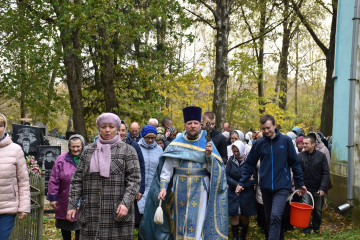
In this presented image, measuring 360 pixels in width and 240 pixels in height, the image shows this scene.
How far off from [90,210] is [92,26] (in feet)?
35.1

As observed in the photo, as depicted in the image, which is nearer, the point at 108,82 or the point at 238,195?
the point at 238,195

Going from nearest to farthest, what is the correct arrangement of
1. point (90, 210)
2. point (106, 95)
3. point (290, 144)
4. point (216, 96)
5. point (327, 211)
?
point (90, 210) → point (290, 144) → point (327, 211) → point (216, 96) → point (106, 95)

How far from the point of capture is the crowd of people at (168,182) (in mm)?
4891

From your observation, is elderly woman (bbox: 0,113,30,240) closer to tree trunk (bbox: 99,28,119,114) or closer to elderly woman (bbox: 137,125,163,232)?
elderly woman (bbox: 137,125,163,232)

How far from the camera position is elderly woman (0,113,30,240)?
15.9ft

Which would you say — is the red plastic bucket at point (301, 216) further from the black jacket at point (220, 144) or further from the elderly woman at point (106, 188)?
the elderly woman at point (106, 188)

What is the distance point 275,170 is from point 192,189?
1.39 m

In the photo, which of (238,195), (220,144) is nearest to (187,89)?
(238,195)

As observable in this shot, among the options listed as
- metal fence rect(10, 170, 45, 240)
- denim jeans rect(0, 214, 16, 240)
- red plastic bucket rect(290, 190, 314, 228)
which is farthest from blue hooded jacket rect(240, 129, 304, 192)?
denim jeans rect(0, 214, 16, 240)

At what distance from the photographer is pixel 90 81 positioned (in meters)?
24.2

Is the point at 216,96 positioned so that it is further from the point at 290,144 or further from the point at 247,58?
the point at 290,144

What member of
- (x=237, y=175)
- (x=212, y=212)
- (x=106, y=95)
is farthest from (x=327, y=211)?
(x=106, y=95)

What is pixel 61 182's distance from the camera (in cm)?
665

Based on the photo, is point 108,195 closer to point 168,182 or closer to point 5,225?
point 5,225
